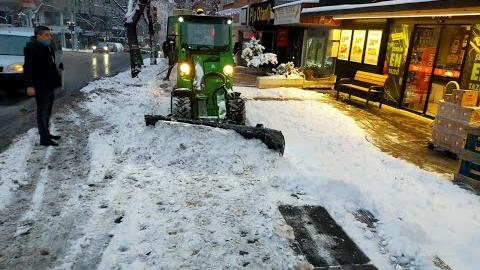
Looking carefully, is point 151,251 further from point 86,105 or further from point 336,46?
point 336,46

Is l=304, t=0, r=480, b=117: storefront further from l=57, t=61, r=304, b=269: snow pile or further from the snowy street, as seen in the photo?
l=57, t=61, r=304, b=269: snow pile

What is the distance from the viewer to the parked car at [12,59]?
11.2m

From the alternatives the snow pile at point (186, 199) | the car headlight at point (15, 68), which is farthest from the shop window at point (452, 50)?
the car headlight at point (15, 68)

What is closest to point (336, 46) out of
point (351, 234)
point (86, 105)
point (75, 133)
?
Result: point (86, 105)

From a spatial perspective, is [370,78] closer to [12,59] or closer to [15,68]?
[15,68]

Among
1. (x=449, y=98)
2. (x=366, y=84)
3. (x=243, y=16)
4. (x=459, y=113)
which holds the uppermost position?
(x=243, y=16)

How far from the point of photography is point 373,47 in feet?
44.4

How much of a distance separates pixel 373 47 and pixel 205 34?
7332 mm

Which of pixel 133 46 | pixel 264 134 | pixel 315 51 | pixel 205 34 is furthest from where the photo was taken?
pixel 315 51

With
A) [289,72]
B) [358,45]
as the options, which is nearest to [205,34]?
[358,45]

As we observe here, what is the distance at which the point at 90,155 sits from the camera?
6582mm

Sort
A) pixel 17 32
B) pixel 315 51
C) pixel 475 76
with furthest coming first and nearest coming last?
pixel 315 51 < pixel 17 32 < pixel 475 76

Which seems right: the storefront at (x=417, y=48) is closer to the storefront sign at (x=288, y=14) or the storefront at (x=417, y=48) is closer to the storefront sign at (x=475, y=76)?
the storefront sign at (x=475, y=76)

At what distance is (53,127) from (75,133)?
75 centimetres
